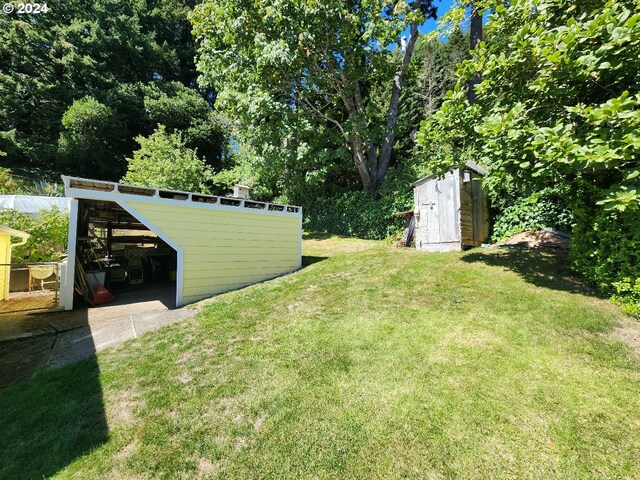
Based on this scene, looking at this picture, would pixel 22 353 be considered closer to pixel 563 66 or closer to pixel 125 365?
pixel 125 365

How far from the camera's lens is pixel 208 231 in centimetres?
766

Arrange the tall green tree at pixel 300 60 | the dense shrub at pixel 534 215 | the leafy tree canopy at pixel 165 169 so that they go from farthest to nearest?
the leafy tree canopy at pixel 165 169 → the tall green tree at pixel 300 60 → the dense shrub at pixel 534 215

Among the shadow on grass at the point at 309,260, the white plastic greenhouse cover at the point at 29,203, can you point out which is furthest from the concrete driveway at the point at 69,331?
the white plastic greenhouse cover at the point at 29,203

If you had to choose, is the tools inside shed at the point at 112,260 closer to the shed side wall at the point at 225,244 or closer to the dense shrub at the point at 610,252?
the shed side wall at the point at 225,244

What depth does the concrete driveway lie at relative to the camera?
4434mm

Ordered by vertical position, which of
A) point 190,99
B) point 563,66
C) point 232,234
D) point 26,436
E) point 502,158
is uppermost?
point 190,99

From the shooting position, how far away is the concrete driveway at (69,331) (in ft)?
14.5

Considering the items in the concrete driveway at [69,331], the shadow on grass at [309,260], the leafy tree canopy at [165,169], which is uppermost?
the leafy tree canopy at [165,169]

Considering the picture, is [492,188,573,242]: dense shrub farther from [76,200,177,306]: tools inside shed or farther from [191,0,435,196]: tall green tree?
[76,200,177,306]: tools inside shed

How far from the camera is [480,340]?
4.03 meters

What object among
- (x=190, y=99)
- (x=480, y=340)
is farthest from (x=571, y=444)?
(x=190, y=99)

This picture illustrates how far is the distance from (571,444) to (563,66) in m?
5.43

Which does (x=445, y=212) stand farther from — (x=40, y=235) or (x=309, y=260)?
(x=40, y=235)

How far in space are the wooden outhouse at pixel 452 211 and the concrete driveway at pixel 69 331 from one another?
7.68 metres
